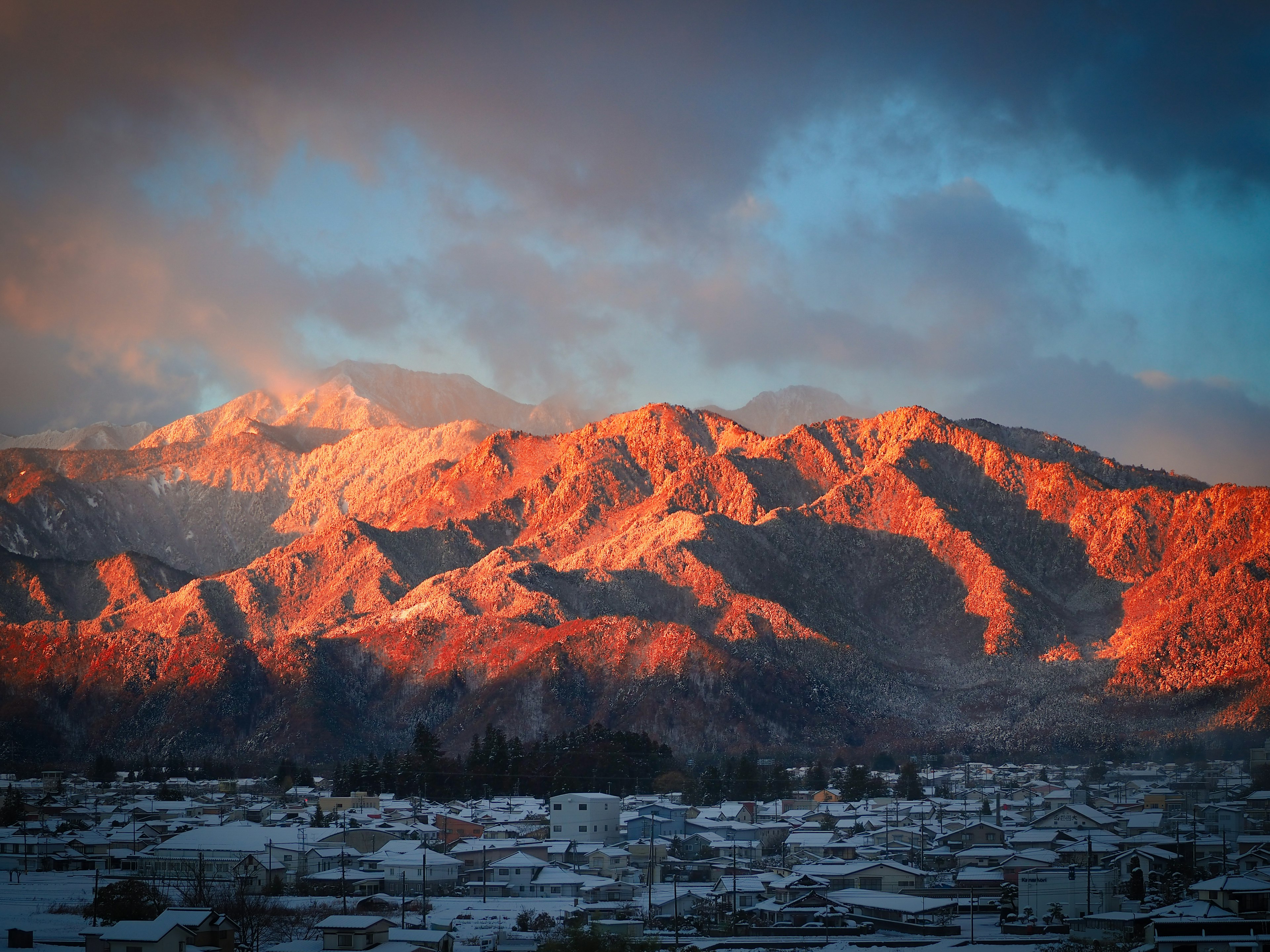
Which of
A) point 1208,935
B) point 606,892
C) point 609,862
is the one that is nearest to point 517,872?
point 606,892

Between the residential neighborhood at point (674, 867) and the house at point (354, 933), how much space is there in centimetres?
14

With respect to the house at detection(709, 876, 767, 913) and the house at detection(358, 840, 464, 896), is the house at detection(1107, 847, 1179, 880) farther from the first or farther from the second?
the house at detection(358, 840, 464, 896)

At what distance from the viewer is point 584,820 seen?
132 meters

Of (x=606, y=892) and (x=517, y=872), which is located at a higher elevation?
(x=517, y=872)

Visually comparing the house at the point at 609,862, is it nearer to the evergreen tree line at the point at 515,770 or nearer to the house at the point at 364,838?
the house at the point at 364,838

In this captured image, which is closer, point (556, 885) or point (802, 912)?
point (802, 912)

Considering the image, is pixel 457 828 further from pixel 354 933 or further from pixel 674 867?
pixel 354 933

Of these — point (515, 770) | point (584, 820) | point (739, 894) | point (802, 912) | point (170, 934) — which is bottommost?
point (802, 912)

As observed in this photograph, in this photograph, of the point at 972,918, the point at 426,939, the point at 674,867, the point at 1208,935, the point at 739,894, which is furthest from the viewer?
the point at 674,867

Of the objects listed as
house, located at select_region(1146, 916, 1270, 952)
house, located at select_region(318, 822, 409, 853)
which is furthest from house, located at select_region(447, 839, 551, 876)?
house, located at select_region(1146, 916, 1270, 952)

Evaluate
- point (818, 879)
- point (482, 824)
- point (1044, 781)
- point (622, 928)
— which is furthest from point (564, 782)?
point (622, 928)

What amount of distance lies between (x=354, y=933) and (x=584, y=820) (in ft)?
167

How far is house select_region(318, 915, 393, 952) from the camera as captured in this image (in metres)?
82.4

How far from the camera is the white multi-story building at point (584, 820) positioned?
431 feet
